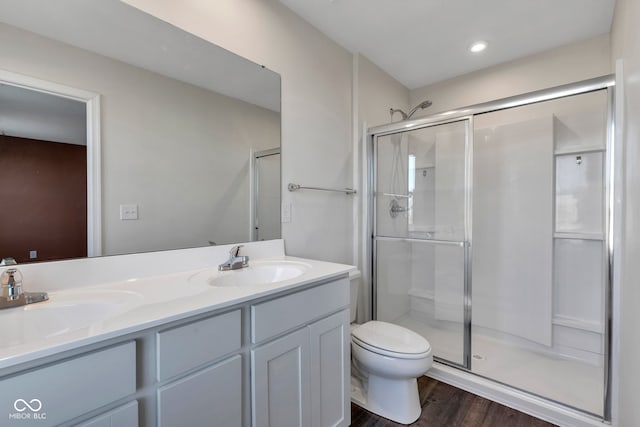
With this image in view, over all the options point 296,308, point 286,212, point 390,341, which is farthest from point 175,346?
point 390,341

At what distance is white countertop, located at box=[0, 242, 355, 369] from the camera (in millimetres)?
643

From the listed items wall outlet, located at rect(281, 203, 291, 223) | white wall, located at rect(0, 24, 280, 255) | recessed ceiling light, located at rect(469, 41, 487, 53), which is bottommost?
wall outlet, located at rect(281, 203, 291, 223)

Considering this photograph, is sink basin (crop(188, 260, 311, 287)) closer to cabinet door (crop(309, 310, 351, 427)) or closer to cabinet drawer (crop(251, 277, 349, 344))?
cabinet drawer (crop(251, 277, 349, 344))

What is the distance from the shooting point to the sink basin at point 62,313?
2.66ft

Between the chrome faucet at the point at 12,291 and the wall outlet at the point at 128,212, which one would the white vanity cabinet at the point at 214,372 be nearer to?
the chrome faucet at the point at 12,291

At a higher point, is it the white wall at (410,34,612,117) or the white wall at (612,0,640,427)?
the white wall at (410,34,612,117)

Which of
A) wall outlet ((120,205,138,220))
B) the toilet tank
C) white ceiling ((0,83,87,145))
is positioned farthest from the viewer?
the toilet tank

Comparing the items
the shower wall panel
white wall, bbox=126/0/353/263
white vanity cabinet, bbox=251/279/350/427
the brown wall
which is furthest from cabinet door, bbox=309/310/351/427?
the shower wall panel

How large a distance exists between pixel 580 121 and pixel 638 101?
4.50 feet

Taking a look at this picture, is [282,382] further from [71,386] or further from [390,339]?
[390,339]

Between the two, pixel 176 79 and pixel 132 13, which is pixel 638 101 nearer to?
pixel 176 79

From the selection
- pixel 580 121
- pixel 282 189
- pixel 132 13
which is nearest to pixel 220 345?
pixel 282 189

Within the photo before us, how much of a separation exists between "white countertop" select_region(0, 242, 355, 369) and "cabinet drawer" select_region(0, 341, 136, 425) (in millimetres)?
50

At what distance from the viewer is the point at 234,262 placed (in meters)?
1.43
